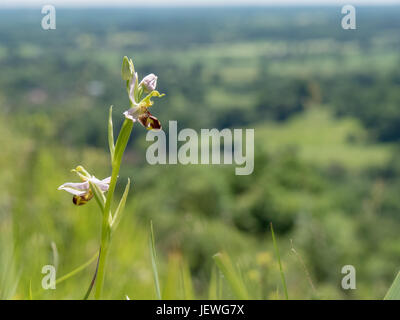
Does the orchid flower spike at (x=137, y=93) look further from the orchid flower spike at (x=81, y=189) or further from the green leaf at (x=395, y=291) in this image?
the green leaf at (x=395, y=291)

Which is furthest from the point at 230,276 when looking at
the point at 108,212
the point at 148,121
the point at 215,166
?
the point at 215,166

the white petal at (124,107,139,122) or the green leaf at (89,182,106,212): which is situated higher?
the white petal at (124,107,139,122)

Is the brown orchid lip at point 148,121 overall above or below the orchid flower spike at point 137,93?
below

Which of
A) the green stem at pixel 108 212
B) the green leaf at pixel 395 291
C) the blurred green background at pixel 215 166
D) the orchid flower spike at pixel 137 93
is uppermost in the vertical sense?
the blurred green background at pixel 215 166

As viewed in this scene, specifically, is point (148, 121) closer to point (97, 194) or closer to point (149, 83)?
point (149, 83)

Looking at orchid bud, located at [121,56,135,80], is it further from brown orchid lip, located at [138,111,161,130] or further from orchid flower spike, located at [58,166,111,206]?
orchid flower spike, located at [58,166,111,206]

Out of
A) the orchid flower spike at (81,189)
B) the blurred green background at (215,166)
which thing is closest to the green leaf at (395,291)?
the blurred green background at (215,166)

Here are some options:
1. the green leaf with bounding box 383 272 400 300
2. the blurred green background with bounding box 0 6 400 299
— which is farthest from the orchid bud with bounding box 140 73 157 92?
the green leaf with bounding box 383 272 400 300
